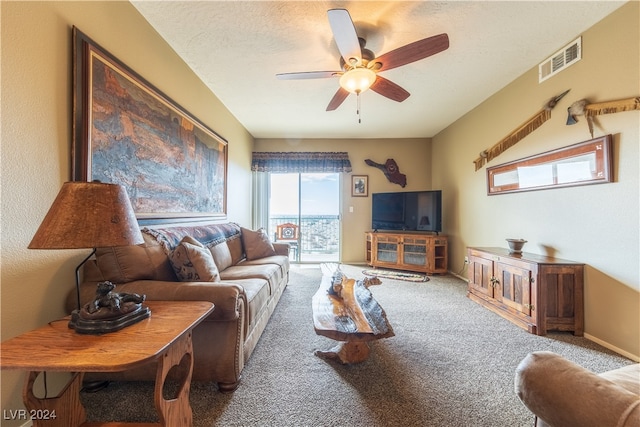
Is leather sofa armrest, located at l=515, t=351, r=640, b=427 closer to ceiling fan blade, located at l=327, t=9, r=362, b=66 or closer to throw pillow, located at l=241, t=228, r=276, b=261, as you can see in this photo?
ceiling fan blade, located at l=327, t=9, r=362, b=66

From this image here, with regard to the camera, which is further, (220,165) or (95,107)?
(220,165)

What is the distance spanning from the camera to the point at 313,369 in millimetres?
1633

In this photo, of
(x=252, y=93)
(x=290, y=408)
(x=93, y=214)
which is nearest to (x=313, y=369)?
(x=290, y=408)

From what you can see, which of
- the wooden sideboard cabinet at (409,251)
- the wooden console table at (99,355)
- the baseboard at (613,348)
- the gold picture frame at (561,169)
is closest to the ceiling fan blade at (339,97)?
the gold picture frame at (561,169)

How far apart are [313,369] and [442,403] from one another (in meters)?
0.77

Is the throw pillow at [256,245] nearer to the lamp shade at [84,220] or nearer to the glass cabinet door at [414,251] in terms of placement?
the lamp shade at [84,220]

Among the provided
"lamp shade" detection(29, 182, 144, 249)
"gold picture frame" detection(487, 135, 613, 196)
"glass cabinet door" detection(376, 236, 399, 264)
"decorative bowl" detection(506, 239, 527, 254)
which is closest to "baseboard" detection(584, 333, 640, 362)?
"decorative bowl" detection(506, 239, 527, 254)

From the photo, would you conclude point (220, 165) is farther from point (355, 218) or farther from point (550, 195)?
point (550, 195)

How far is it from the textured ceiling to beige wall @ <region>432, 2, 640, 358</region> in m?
0.24

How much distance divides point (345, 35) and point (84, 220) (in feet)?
5.94

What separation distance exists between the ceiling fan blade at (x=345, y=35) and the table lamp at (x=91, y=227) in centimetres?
150

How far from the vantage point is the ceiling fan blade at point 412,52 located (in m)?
1.69

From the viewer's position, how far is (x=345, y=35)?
169 cm

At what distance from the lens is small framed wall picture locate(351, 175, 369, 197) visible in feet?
16.3
